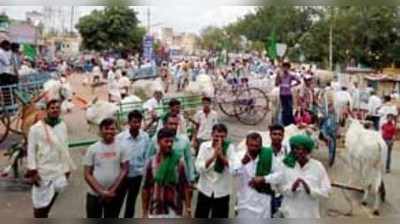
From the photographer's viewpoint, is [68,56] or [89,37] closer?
[89,37]

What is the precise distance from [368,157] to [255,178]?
2298mm

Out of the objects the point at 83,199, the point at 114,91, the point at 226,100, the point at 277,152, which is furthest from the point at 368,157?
the point at 114,91

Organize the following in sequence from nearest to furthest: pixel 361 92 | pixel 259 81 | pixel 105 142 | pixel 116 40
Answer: pixel 105 142
pixel 259 81
pixel 361 92
pixel 116 40

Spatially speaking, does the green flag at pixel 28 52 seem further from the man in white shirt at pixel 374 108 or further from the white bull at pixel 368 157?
the white bull at pixel 368 157

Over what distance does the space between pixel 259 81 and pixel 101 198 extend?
602 cm

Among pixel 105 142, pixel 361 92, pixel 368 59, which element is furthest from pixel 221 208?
pixel 368 59

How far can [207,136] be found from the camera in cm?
504

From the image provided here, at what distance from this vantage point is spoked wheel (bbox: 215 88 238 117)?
8.34m

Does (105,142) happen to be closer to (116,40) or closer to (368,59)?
(368,59)

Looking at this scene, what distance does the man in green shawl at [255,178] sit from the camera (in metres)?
2.88

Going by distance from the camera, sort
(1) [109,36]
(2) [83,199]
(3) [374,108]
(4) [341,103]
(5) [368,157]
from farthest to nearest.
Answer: (1) [109,36] < (3) [374,108] < (4) [341,103] < (5) [368,157] < (2) [83,199]

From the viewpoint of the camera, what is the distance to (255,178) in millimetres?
2893

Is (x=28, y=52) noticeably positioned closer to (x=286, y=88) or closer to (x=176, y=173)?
(x=286, y=88)

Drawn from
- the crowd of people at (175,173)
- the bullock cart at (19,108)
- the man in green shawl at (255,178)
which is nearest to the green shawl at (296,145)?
the crowd of people at (175,173)
